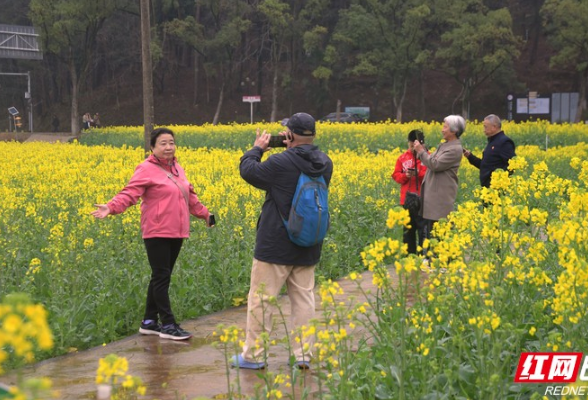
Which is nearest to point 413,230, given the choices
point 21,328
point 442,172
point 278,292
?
point 442,172

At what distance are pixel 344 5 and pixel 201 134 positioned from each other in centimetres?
3871

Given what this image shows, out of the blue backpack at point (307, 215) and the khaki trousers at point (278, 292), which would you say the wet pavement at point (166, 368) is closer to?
the khaki trousers at point (278, 292)

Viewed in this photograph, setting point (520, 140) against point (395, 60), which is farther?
point (395, 60)

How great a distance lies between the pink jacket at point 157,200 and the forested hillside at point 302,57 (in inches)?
1833

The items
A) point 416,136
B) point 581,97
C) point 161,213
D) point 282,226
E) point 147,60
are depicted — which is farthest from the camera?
point 581,97

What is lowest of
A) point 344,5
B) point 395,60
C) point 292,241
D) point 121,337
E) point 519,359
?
point 121,337

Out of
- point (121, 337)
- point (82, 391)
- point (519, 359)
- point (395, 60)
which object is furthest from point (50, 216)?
point (395, 60)

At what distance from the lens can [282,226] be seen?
20.1ft

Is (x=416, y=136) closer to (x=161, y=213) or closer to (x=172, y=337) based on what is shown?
(x=161, y=213)

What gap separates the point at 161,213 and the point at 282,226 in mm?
1455

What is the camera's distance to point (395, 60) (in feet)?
183

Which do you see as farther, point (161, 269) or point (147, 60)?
point (147, 60)

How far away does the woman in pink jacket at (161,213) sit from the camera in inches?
284

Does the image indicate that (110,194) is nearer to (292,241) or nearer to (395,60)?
(292,241)
